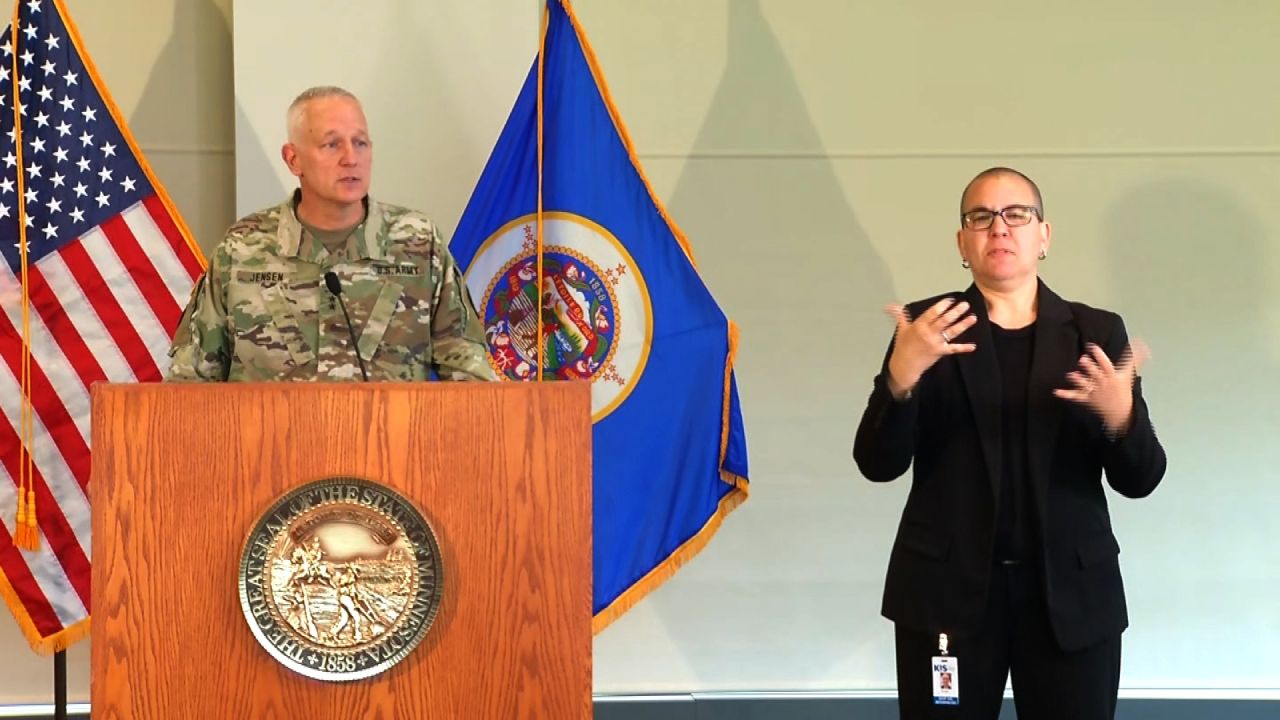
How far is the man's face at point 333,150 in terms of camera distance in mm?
2340

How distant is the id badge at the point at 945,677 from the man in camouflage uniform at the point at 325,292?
40.7 inches

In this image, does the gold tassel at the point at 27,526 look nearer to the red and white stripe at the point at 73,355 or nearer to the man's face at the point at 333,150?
the red and white stripe at the point at 73,355

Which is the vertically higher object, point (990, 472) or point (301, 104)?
point (301, 104)

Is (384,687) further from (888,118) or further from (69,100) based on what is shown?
(888,118)

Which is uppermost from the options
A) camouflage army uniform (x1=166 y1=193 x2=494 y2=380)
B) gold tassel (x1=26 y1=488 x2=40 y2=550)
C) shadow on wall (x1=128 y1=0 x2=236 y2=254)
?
shadow on wall (x1=128 y1=0 x2=236 y2=254)

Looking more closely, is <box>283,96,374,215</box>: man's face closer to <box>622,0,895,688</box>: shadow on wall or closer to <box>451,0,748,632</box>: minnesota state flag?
<box>451,0,748,632</box>: minnesota state flag

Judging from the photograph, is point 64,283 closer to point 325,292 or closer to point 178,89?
point 178,89

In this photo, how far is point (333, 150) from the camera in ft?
7.68

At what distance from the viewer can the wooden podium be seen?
1576mm

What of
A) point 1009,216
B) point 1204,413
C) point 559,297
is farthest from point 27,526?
point 1204,413

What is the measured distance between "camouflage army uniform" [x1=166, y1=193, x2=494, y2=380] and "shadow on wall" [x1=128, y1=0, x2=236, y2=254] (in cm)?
115

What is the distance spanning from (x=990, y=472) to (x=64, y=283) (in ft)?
7.47

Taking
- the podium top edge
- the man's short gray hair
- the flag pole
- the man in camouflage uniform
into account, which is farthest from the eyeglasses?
the flag pole

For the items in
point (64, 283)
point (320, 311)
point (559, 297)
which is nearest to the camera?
point (320, 311)
